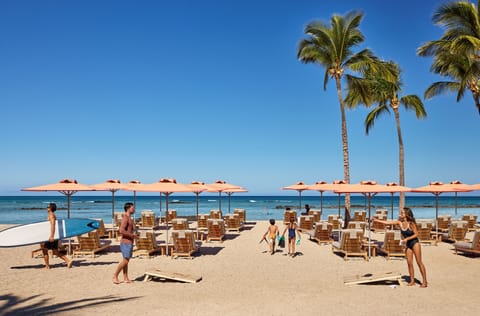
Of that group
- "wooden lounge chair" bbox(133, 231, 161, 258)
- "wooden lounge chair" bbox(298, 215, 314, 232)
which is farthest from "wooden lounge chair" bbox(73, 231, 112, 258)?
"wooden lounge chair" bbox(298, 215, 314, 232)

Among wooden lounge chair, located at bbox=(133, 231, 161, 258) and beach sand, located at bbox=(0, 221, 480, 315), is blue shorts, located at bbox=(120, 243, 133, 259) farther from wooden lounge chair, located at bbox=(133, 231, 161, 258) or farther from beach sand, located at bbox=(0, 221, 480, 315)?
wooden lounge chair, located at bbox=(133, 231, 161, 258)

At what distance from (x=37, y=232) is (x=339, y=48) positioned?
14834mm

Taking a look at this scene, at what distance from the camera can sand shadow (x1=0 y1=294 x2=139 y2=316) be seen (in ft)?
19.8

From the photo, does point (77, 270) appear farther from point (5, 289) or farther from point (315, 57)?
point (315, 57)

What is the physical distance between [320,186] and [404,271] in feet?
25.3

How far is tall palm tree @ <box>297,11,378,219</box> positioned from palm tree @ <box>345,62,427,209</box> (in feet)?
2.28

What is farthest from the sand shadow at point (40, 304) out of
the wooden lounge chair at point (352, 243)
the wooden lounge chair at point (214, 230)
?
the wooden lounge chair at point (214, 230)

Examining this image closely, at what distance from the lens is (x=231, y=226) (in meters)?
17.7

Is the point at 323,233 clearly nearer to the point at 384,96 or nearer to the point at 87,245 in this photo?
the point at 87,245

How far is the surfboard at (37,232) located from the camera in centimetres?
1046

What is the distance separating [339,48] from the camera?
1855 centimetres

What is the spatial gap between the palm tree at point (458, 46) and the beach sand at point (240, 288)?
7.15m

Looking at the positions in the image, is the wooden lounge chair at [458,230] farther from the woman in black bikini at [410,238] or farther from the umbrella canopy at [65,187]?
the umbrella canopy at [65,187]

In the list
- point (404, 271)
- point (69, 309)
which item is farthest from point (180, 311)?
point (404, 271)
